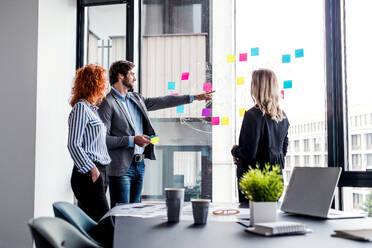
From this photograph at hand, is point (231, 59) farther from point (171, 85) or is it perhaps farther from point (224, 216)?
point (224, 216)

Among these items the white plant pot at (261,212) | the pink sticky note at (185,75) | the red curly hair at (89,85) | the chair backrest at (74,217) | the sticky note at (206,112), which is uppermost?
the pink sticky note at (185,75)

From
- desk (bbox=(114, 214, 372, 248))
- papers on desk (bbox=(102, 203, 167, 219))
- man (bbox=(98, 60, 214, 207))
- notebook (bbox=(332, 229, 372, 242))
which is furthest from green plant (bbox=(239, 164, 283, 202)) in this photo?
man (bbox=(98, 60, 214, 207))

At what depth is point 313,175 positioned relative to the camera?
1.76m

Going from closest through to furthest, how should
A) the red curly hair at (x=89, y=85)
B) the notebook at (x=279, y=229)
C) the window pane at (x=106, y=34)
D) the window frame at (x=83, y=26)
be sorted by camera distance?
1. the notebook at (x=279, y=229)
2. the red curly hair at (x=89, y=85)
3. the window frame at (x=83, y=26)
4. the window pane at (x=106, y=34)

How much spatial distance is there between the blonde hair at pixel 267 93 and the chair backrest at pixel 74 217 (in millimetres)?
1424

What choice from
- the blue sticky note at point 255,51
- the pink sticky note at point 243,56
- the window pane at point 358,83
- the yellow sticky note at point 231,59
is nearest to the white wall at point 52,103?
the yellow sticky note at point 231,59

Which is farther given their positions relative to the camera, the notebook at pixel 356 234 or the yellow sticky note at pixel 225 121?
the yellow sticky note at pixel 225 121

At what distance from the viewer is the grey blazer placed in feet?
10.2

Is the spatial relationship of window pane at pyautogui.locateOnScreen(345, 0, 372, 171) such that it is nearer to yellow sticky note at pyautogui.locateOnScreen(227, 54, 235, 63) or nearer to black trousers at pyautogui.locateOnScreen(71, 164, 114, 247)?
yellow sticky note at pyautogui.locateOnScreen(227, 54, 235, 63)

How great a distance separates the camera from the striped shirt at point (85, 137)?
2.56 metres

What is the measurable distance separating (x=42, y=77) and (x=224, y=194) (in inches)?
75.7

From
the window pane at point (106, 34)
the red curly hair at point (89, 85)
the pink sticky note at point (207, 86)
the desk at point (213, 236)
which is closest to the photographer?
the desk at point (213, 236)

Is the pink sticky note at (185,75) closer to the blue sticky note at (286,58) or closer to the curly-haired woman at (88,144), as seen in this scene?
the blue sticky note at (286,58)

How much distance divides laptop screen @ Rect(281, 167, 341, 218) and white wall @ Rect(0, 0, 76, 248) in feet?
8.41
